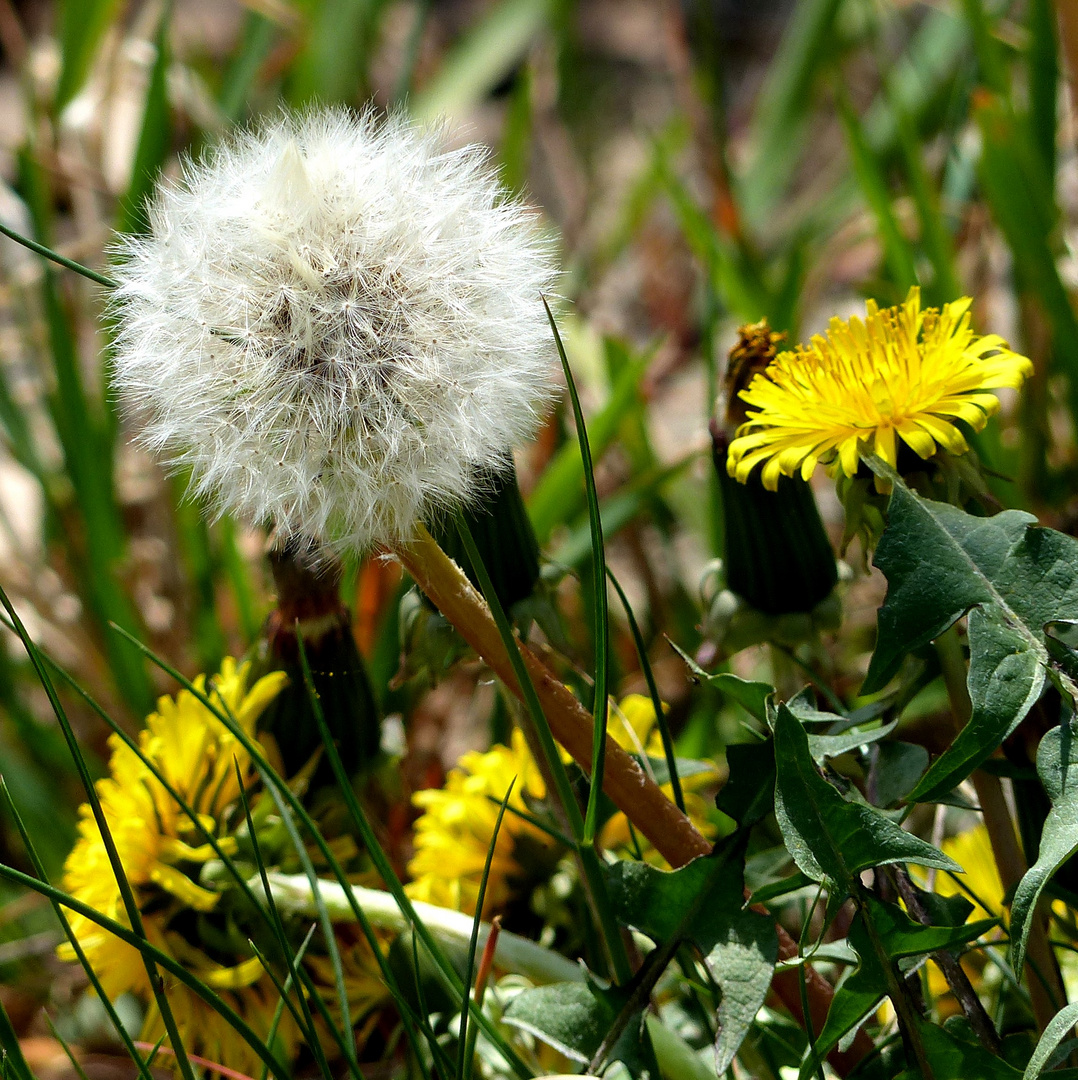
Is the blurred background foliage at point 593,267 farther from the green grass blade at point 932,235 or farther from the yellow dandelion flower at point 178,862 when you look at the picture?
the yellow dandelion flower at point 178,862

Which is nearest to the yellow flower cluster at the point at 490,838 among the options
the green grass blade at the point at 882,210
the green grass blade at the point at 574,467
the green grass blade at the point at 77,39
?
the green grass blade at the point at 574,467

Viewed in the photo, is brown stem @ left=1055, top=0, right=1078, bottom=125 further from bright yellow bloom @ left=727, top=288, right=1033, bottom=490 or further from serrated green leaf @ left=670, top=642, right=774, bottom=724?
serrated green leaf @ left=670, top=642, right=774, bottom=724

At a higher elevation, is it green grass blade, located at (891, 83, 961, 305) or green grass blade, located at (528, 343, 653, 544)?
green grass blade, located at (891, 83, 961, 305)

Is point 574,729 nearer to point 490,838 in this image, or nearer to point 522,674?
point 522,674

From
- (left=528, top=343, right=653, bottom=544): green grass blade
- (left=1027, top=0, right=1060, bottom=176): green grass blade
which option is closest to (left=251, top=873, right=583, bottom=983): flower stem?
(left=528, top=343, right=653, bottom=544): green grass blade

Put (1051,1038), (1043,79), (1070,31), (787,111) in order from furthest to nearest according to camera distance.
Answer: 1. (787,111)
2. (1043,79)
3. (1070,31)
4. (1051,1038)

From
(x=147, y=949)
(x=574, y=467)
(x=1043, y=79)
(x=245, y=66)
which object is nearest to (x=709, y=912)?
(x=147, y=949)

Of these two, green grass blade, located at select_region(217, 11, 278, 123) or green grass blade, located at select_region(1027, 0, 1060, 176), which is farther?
green grass blade, located at select_region(217, 11, 278, 123)
